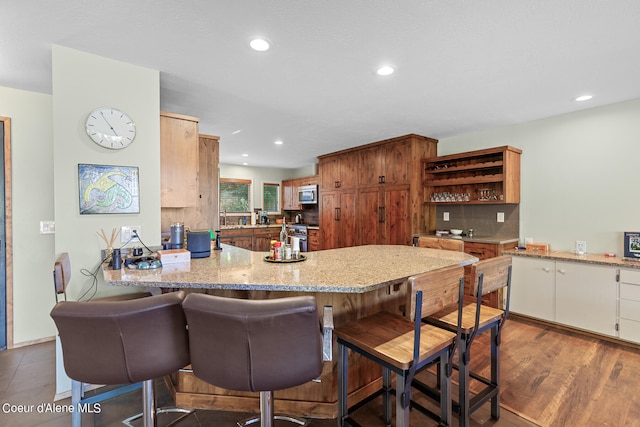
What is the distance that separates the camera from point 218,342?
1.15 m

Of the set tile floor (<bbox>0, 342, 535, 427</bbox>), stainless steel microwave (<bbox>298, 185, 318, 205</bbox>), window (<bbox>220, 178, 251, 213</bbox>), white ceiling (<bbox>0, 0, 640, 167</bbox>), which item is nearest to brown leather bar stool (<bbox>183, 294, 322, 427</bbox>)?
tile floor (<bbox>0, 342, 535, 427</bbox>)

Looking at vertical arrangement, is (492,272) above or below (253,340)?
above

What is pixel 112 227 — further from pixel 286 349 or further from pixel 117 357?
pixel 286 349

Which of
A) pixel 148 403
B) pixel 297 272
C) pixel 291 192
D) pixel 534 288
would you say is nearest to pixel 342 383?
pixel 297 272

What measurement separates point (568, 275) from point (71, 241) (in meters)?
4.57

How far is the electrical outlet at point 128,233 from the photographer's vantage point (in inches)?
87.4

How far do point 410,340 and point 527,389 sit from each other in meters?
1.44

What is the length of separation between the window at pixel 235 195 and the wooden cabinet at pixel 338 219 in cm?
238

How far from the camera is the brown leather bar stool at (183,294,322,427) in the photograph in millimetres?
1095

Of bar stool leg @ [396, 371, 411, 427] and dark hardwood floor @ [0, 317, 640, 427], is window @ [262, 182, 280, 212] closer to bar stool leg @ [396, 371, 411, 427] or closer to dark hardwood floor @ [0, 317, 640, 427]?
dark hardwood floor @ [0, 317, 640, 427]

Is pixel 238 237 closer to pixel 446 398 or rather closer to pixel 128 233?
pixel 128 233

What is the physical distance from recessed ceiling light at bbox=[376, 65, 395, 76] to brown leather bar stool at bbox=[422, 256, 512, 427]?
1.61m

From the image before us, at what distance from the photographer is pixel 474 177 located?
3.95 meters

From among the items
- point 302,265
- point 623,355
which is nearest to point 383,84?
point 302,265
